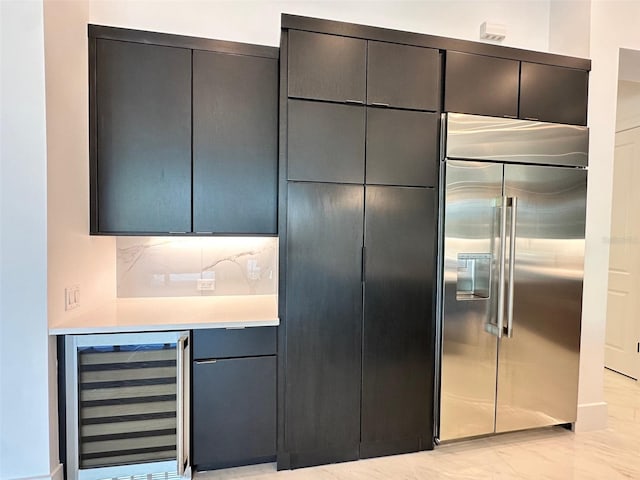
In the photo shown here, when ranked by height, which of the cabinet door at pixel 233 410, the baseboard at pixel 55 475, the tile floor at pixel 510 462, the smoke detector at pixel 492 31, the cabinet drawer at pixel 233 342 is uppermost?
the smoke detector at pixel 492 31

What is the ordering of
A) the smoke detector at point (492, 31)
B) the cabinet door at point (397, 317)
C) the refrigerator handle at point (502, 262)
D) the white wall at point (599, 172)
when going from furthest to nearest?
1. the smoke detector at point (492, 31)
2. the white wall at point (599, 172)
3. the refrigerator handle at point (502, 262)
4. the cabinet door at point (397, 317)

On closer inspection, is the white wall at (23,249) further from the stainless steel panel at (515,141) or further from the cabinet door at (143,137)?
the stainless steel panel at (515,141)

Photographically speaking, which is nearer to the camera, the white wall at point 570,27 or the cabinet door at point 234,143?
the cabinet door at point 234,143

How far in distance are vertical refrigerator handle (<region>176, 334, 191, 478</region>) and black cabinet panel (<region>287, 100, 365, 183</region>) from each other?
1.13 m

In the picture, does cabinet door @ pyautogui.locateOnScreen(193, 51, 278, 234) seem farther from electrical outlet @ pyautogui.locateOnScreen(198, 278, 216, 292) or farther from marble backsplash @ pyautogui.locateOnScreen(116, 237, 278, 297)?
electrical outlet @ pyautogui.locateOnScreen(198, 278, 216, 292)

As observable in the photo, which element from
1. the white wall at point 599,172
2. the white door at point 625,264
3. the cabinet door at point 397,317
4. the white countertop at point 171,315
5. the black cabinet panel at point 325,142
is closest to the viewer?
the white countertop at point 171,315

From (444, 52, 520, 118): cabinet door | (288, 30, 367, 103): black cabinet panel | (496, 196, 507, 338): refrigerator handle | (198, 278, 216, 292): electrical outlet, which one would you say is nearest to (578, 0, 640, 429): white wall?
(444, 52, 520, 118): cabinet door

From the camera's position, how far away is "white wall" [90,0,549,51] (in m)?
2.30

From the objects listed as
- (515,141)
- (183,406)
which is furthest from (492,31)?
(183,406)

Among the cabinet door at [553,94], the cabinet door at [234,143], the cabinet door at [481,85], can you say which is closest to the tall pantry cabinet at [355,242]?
the cabinet door at [481,85]

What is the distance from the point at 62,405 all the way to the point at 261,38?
255cm

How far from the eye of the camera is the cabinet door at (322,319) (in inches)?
80.8

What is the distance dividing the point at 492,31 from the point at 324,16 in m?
1.31

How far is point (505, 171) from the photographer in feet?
7.54
